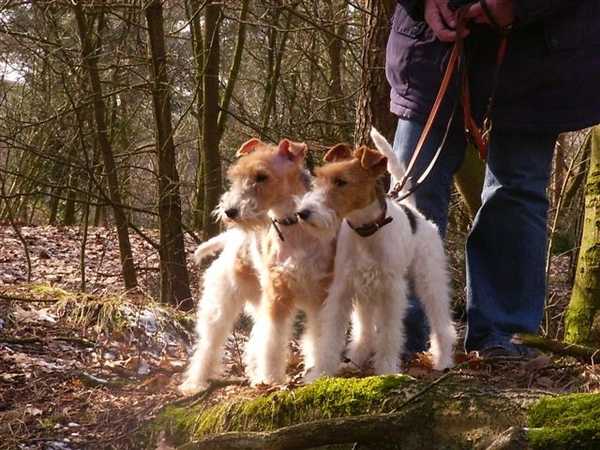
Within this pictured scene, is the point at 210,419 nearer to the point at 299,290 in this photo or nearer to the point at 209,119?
the point at 299,290

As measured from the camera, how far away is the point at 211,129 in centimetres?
941

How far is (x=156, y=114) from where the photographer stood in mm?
9141

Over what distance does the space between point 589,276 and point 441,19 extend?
215 centimetres

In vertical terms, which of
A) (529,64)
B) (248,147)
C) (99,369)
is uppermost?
(529,64)

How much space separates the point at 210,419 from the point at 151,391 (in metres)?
1.03

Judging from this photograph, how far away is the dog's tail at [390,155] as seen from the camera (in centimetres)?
428

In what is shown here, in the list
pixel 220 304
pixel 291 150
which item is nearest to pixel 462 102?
pixel 291 150

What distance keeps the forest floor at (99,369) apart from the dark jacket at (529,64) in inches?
47.8

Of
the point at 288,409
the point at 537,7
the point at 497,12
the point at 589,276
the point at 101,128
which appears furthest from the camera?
the point at 101,128

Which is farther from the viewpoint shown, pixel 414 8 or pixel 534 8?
pixel 414 8

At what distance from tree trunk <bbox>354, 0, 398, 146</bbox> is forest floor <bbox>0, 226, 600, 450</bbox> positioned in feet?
6.62

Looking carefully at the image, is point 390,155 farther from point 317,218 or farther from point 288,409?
point 288,409

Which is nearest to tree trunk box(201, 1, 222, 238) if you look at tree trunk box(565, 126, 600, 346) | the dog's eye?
tree trunk box(565, 126, 600, 346)

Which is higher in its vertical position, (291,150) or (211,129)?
(211,129)
